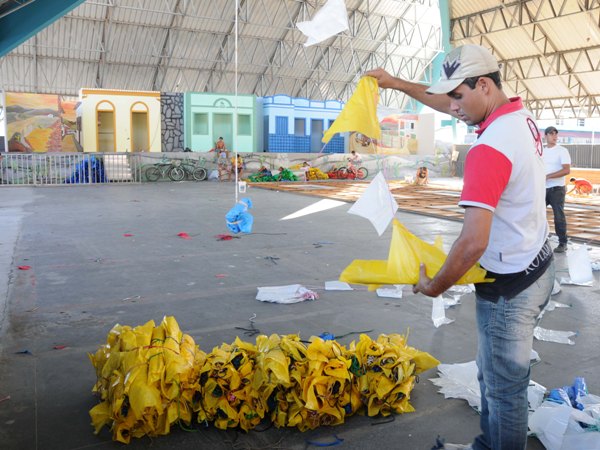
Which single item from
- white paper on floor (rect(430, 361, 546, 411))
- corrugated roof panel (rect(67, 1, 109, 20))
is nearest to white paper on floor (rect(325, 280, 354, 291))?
white paper on floor (rect(430, 361, 546, 411))

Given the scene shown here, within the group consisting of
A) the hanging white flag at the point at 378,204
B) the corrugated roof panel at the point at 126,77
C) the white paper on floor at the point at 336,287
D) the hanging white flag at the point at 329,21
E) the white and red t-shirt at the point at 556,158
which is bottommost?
the white paper on floor at the point at 336,287

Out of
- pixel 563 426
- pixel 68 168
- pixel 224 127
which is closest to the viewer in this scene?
pixel 563 426

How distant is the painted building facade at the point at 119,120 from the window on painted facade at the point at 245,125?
14.7 ft

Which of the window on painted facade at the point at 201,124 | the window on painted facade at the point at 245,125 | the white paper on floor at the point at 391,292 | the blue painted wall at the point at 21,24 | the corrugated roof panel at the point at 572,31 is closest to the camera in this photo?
the white paper on floor at the point at 391,292

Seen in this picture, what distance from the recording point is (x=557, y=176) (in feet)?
25.8

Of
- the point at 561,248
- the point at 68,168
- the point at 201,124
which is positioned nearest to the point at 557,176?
the point at 561,248

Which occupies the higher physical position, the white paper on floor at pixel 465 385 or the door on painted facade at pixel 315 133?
the door on painted facade at pixel 315 133

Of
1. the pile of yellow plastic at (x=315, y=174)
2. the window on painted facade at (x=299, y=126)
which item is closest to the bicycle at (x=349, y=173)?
the pile of yellow plastic at (x=315, y=174)

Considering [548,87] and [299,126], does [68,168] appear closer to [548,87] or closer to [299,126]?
[299,126]

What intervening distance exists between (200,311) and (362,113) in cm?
289

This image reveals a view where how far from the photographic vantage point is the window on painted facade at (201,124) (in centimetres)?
3028

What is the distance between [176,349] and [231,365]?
1.12 ft

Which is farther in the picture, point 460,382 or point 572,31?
point 572,31

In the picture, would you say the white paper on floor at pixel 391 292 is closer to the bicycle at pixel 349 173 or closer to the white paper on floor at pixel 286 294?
the white paper on floor at pixel 286 294
